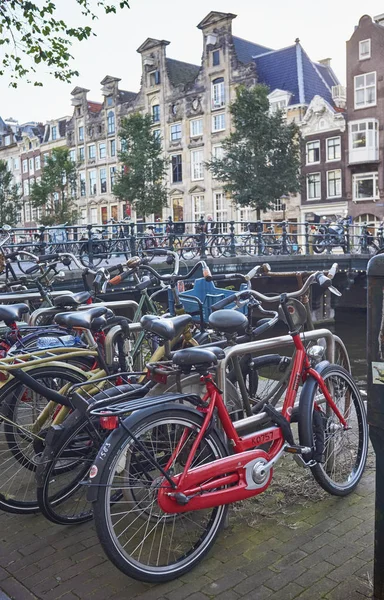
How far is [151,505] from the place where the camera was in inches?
109

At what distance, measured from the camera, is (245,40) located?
4153 cm

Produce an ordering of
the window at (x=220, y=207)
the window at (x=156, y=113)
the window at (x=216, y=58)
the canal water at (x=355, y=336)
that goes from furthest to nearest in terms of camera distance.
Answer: the window at (x=156, y=113)
the window at (x=220, y=207)
the window at (x=216, y=58)
the canal water at (x=355, y=336)

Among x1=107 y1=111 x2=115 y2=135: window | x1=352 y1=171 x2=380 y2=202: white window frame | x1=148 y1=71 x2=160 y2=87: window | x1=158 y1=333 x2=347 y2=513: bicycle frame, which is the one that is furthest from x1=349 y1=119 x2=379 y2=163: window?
x1=158 y1=333 x2=347 y2=513: bicycle frame

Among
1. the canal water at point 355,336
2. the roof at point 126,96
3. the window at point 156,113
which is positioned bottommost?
the canal water at point 355,336

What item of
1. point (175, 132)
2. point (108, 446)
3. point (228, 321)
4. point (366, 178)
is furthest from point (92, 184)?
point (108, 446)

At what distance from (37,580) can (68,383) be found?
1039 mm

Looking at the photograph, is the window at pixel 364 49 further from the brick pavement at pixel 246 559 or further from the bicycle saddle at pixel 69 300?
the brick pavement at pixel 246 559

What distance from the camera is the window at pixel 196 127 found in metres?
41.8

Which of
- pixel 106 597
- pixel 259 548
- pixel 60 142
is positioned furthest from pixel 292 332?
pixel 60 142

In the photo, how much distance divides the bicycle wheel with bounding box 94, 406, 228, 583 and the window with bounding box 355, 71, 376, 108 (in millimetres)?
35384

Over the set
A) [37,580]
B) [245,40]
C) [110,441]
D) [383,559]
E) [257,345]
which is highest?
[245,40]

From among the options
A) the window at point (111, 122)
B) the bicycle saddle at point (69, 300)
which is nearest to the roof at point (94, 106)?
Answer: the window at point (111, 122)

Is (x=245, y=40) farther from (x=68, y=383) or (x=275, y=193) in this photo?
(x=68, y=383)

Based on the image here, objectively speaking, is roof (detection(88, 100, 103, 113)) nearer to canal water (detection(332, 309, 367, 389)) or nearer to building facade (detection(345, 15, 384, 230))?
building facade (detection(345, 15, 384, 230))
